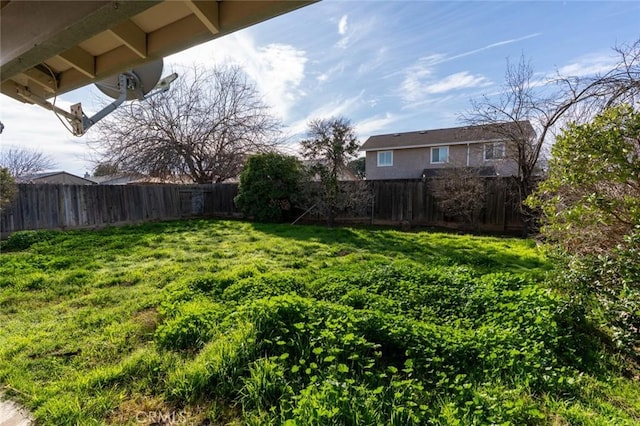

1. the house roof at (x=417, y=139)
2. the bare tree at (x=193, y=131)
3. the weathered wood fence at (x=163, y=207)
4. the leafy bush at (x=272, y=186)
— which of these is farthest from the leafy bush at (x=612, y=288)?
the bare tree at (x=193, y=131)

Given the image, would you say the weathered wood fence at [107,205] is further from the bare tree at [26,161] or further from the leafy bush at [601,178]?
the bare tree at [26,161]

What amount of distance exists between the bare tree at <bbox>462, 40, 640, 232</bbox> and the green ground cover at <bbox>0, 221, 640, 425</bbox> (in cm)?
360

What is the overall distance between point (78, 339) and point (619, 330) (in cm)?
447

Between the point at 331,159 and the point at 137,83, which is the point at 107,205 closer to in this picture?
the point at 331,159

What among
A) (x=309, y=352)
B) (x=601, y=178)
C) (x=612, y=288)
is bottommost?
Answer: (x=309, y=352)

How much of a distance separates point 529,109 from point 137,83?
754cm

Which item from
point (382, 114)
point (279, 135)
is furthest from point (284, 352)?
point (279, 135)

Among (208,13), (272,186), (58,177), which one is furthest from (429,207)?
(58,177)

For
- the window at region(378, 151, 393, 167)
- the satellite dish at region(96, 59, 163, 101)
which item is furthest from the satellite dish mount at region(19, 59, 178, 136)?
the window at region(378, 151, 393, 167)

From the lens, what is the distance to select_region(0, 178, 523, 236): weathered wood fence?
770cm

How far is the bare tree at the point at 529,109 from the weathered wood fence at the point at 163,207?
1.02 m

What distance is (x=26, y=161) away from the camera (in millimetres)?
19250

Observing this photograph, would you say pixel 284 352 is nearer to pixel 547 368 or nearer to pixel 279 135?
pixel 547 368

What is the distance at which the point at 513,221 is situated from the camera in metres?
8.16
